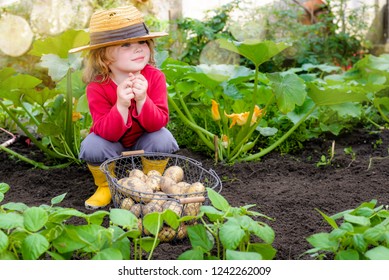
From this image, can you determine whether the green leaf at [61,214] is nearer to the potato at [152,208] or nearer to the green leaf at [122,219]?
the green leaf at [122,219]

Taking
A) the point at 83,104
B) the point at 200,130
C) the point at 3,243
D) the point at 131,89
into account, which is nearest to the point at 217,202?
the point at 3,243

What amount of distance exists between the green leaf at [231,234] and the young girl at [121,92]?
102 centimetres

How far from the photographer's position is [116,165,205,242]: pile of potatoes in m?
2.40

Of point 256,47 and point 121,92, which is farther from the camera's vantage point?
point 256,47

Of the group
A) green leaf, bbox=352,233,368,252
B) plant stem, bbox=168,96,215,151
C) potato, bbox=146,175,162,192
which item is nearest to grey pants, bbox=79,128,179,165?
potato, bbox=146,175,162,192

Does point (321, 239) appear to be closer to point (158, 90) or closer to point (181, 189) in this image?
point (181, 189)

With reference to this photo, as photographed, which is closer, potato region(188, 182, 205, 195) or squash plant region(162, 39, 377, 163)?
potato region(188, 182, 205, 195)

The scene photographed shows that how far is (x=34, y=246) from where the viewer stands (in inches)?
Answer: 66.9

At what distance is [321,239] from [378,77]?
7.85ft

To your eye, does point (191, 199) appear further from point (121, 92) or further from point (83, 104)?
point (83, 104)

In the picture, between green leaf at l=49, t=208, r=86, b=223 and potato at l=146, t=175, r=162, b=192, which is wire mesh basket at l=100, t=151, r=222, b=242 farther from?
green leaf at l=49, t=208, r=86, b=223

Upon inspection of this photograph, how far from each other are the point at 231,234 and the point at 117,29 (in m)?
1.24

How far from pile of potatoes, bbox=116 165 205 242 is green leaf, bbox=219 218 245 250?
→ 51 cm

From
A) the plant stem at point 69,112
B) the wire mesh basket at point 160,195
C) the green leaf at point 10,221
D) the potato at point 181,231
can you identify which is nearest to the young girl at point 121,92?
the wire mesh basket at point 160,195
